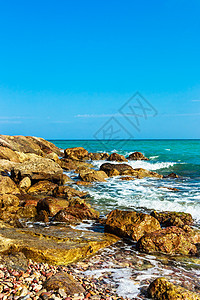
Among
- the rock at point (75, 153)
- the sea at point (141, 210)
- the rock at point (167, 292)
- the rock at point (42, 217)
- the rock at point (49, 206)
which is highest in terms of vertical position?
the rock at point (75, 153)

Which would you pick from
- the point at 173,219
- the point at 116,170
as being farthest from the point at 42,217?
the point at 116,170

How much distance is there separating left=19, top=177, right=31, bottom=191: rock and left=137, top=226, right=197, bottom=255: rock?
26.3 ft

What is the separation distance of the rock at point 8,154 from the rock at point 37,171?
3610mm

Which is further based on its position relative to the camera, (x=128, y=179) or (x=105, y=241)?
(x=128, y=179)

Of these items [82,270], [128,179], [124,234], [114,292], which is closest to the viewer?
[114,292]

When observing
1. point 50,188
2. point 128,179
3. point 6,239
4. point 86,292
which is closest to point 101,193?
point 50,188

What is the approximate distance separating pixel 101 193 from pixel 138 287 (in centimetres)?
825

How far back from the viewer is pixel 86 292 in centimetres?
383

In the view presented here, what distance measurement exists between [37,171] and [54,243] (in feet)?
27.8

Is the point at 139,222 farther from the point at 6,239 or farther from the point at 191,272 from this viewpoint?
the point at 6,239

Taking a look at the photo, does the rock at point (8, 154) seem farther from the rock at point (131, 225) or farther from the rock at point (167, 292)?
the rock at point (167, 292)

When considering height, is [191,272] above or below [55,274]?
below

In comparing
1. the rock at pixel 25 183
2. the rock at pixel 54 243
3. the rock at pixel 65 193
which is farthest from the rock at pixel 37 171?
the rock at pixel 54 243

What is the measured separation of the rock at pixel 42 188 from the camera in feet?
39.4
